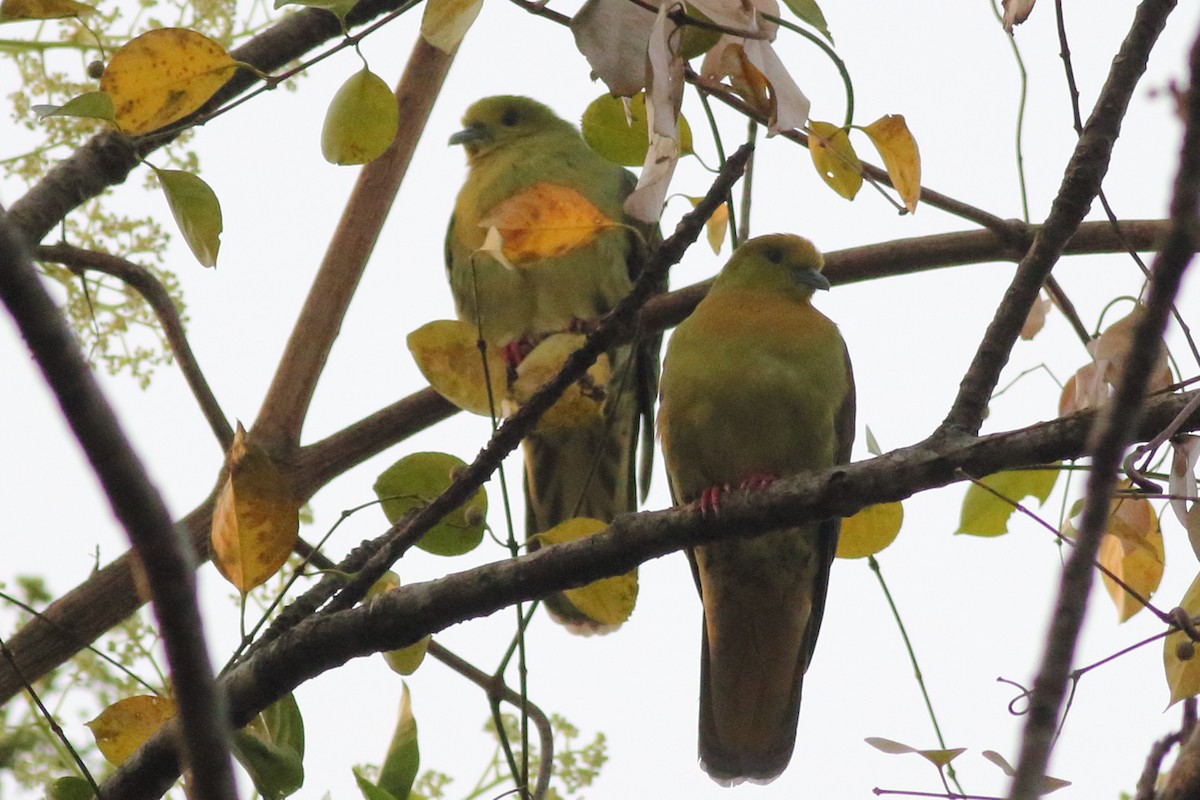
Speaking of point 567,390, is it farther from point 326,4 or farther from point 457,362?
point 326,4

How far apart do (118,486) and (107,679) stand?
2.57 meters

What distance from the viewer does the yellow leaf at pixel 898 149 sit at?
6.72ft

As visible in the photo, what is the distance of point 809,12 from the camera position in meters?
1.86

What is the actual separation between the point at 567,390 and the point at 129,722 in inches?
35.4

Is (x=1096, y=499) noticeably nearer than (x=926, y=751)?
Yes

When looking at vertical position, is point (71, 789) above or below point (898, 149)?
below

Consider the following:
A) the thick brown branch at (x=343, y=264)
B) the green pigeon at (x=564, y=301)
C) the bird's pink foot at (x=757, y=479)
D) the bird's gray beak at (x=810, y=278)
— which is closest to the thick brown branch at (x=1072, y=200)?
the bird's pink foot at (x=757, y=479)

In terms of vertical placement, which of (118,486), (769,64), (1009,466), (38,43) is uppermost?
(38,43)

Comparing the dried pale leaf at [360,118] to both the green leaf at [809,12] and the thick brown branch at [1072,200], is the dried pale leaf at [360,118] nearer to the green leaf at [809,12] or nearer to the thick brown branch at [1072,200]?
the green leaf at [809,12]

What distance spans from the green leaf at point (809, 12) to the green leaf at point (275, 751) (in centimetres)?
126

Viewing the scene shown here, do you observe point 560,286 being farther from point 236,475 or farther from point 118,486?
point 118,486

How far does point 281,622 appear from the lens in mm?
2357

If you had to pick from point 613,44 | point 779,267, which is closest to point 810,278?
point 779,267

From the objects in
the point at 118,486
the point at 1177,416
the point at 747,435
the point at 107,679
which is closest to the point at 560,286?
the point at 747,435
